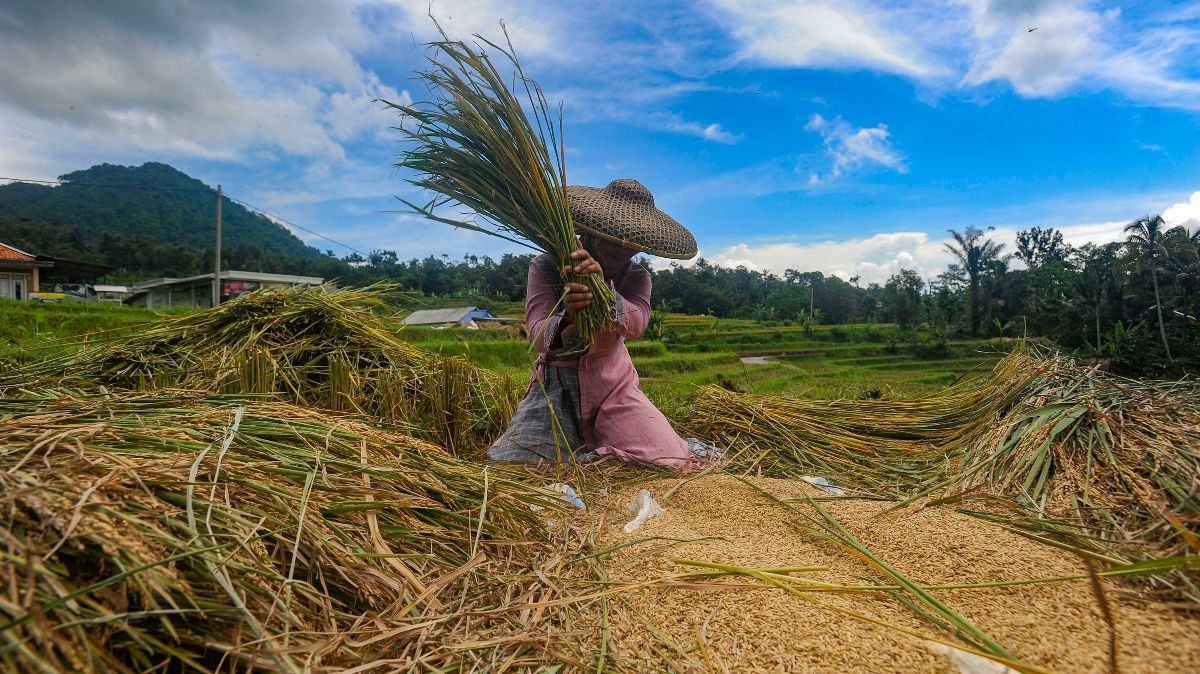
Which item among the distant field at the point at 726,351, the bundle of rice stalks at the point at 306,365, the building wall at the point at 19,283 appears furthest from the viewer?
the building wall at the point at 19,283

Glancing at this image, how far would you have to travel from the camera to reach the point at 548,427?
268 centimetres

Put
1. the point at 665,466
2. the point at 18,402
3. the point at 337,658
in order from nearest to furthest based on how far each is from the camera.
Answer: the point at 337,658 < the point at 18,402 < the point at 665,466

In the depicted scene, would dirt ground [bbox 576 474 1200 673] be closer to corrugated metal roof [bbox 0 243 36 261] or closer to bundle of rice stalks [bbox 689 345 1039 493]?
bundle of rice stalks [bbox 689 345 1039 493]

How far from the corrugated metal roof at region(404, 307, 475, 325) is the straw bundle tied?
76.0 feet

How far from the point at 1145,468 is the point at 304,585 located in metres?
2.12

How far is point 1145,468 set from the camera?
151cm

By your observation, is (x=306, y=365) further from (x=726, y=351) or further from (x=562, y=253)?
(x=726, y=351)

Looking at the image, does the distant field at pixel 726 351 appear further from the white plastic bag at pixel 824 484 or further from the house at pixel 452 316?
the house at pixel 452 316

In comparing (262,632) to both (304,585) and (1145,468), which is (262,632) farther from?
(1145,468)

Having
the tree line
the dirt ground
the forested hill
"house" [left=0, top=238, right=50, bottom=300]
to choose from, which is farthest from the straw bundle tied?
the forested hill

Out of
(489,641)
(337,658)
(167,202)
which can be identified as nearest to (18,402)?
(337,658)

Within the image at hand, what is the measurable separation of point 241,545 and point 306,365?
2.11 metres

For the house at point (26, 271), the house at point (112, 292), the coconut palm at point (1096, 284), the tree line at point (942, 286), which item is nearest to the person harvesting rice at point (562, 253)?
the tree line at point (942, 286)

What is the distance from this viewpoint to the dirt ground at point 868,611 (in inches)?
37.9
